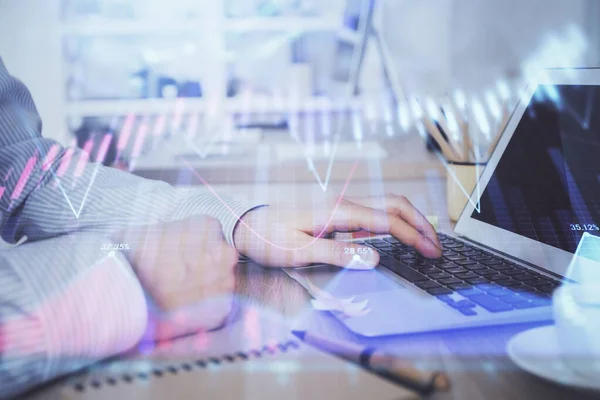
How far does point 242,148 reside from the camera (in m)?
1.00

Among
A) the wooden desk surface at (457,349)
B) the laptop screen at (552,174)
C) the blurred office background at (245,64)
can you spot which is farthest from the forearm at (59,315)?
the blurred office background at (245,64)

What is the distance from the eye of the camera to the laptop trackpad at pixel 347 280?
438mm

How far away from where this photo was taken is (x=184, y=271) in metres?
0.42

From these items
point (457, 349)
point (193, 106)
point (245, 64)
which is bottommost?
point (457, 349)

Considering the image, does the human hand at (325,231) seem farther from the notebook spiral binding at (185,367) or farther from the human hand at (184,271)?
the notebook spiral binding at (185,367)

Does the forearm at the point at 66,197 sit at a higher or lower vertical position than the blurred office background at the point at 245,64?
lower

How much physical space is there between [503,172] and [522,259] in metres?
0.13

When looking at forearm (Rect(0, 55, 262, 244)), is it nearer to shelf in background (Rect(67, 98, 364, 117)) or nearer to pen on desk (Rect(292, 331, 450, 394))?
pen on desk (Rect(292, 331, 450, 394))

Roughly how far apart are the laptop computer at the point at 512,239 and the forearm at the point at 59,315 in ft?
0.50

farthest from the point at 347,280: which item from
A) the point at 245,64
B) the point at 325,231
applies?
the point at 245,64

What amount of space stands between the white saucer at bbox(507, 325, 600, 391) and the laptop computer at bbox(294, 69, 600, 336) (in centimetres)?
4

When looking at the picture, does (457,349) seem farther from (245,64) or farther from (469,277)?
(245,64)

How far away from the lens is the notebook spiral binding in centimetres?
29

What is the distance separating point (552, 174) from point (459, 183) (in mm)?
147
